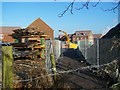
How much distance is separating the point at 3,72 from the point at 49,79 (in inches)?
114

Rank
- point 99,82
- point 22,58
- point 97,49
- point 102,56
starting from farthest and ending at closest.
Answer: point 22,58, point 97,49, point 102,56, point 99,82

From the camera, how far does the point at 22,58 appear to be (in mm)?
16219

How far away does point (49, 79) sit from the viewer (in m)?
6.80

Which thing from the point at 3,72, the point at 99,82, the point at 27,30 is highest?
the point at 27,30

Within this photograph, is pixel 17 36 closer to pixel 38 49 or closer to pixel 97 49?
pixel 38 49

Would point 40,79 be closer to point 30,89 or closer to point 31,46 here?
point 30,89

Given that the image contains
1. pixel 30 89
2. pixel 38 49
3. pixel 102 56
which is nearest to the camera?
pixel 30 89

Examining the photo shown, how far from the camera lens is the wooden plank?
155 inches

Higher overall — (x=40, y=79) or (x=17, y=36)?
(x=17, y=36)

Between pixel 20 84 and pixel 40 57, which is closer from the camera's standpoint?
pixel 20 84

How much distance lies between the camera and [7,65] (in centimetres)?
399

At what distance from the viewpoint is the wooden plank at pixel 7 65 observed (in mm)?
3941

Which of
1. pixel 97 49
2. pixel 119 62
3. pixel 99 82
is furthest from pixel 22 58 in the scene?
pixel 119 62

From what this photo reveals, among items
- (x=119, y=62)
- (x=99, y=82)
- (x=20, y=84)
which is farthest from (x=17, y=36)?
(x=119, y=62)
